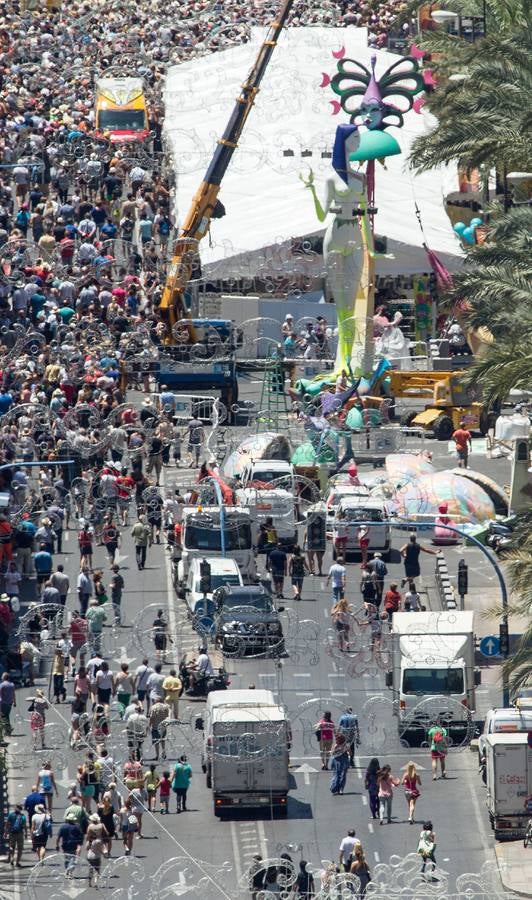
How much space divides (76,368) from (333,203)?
771cm

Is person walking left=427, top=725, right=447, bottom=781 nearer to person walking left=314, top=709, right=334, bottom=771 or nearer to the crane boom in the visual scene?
person walking left=314, top=709, right=334, bottom=771

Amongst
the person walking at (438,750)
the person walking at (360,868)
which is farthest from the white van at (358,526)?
the person walking at (360,868)

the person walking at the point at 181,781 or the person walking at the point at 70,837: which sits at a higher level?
the person walking at the point at 181,781

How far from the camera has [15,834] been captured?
50.2 m

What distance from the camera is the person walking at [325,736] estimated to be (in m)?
54.6

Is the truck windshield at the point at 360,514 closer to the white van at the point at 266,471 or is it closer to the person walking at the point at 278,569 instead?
the person walking at the point at 278,569

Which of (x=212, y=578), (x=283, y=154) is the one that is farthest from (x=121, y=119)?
(x=212, y=578)

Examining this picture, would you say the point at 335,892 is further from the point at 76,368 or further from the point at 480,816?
the point at 76,368

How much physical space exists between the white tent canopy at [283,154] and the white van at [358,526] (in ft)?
50.2

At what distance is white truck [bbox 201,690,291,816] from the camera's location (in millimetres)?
52219

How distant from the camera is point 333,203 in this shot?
252ft

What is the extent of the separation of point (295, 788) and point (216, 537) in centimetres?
1083

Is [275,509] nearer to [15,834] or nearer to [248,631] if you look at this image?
[248,631]

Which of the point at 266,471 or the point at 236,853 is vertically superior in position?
the point at 266,471
